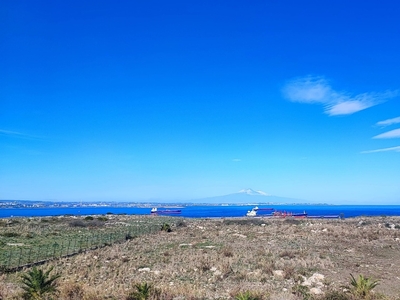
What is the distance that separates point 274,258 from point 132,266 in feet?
26.4

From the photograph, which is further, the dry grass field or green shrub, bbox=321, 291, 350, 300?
the dry grass field

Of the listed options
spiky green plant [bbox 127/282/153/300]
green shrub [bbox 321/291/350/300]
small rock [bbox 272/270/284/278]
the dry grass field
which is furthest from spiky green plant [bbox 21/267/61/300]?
small rock [bbox 272/270/284/278]

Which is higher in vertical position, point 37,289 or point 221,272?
point 37,289

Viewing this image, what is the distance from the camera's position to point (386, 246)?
26141mm

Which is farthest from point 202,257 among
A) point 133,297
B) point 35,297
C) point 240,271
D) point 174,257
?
point 35,297

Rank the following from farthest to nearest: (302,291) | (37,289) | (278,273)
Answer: (278,273), (302,291), (37,289)

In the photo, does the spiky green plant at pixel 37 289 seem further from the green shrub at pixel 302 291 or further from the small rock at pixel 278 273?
the small rock at pixel 278 273

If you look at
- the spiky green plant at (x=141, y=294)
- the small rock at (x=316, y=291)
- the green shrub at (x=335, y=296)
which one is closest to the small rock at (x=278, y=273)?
the small rock at (x=316, y=291)

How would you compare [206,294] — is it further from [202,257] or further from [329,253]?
[329,253]

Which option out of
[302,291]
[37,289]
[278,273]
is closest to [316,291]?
[302,291]

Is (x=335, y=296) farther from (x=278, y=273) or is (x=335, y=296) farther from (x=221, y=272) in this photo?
(x=221, y=272)

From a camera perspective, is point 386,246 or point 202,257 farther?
point 386,246

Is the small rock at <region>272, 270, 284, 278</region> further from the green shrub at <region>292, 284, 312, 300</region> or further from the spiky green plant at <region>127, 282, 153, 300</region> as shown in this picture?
the spiky green plant at <region>127, 282, 153, 300</region>

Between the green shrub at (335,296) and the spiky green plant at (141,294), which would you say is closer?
the spiky green plant at (141,294)
